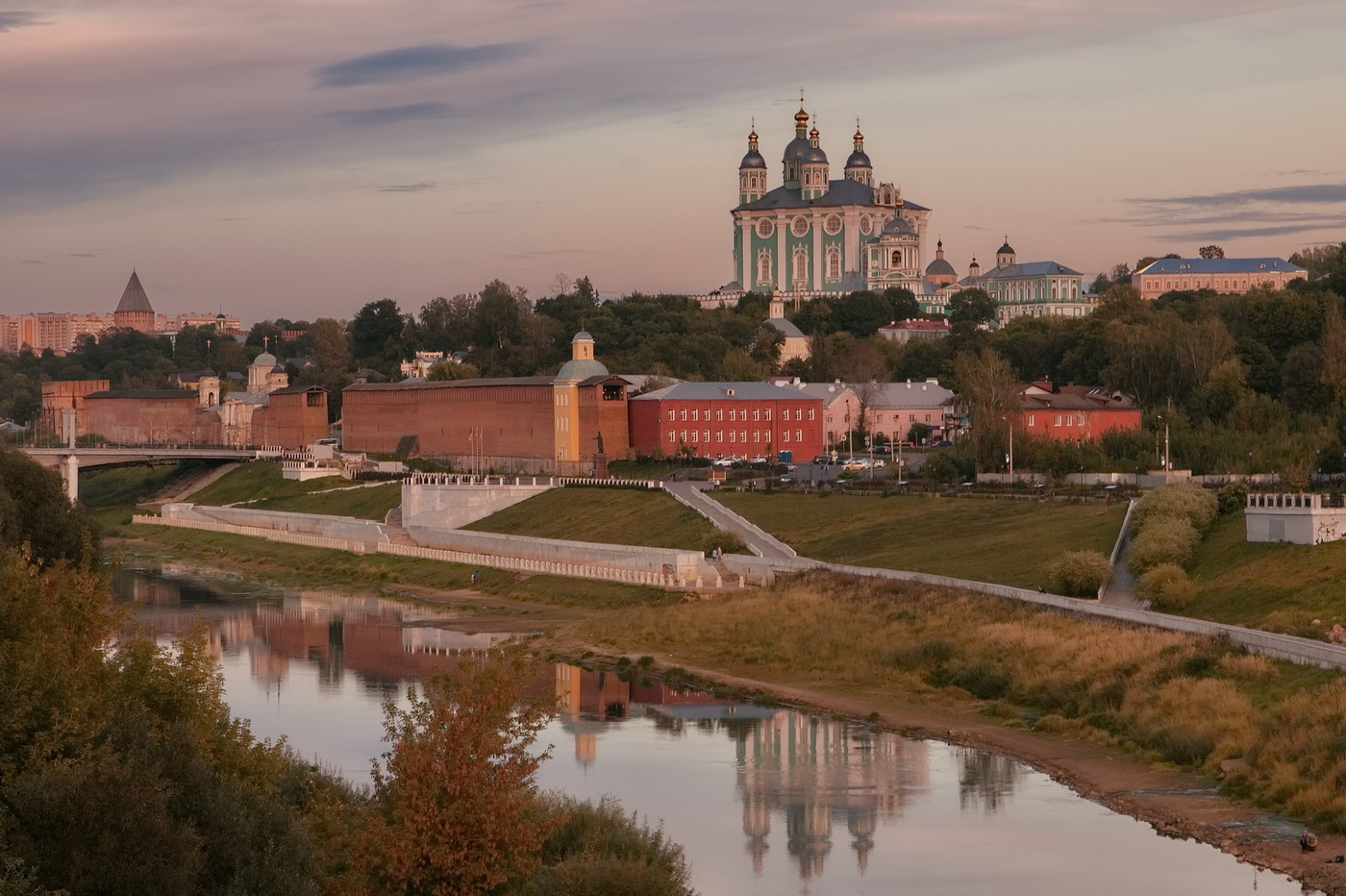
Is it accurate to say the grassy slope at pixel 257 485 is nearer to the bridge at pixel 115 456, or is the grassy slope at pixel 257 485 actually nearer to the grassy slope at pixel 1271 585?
the bridge at pixel 115 456

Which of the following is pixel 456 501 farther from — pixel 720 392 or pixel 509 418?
pixel 509 418

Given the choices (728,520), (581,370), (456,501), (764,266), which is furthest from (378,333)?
(728,520)

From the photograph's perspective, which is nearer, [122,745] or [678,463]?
[122,745]

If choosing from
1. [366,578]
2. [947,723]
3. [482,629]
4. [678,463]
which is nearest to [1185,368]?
[678,463]

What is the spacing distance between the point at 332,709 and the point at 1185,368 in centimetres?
5382

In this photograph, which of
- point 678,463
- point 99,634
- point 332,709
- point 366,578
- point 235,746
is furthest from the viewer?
point 678,463

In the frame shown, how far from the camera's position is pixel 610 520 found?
66.1 meters

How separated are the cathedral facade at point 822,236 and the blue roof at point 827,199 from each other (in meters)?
0.07

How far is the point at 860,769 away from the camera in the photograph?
30.5m

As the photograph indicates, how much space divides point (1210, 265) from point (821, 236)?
32.0m

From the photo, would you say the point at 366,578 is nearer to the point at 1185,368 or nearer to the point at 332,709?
the point at 332,709

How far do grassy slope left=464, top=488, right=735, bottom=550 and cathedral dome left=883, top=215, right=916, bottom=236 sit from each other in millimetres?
80772

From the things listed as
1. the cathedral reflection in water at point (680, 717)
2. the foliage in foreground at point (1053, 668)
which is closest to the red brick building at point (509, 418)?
the cathedral reflection in water at point (680, 717)

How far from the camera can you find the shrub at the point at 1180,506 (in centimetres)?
4494
